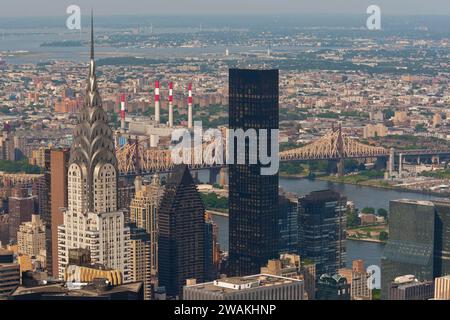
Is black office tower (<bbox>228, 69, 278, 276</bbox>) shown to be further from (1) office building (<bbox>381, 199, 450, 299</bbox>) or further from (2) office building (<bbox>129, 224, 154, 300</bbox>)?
(1) office building (<bbox>381, 199, 450, 299</bbox>)

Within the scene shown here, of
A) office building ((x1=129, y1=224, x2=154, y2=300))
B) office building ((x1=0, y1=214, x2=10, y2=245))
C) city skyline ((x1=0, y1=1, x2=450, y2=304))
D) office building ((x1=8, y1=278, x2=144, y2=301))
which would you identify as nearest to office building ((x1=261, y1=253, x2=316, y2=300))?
city skyline ((x1=0, y1=1, x2=450, y2=304))

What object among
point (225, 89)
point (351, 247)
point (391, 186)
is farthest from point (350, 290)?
point (225, 89)

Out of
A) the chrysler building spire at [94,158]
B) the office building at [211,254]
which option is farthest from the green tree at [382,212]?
the chrysler building spire at [94,158]

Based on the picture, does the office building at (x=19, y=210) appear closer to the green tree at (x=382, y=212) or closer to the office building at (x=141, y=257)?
the office building at (x=141, y=257)

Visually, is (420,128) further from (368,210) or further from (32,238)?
(32,238)

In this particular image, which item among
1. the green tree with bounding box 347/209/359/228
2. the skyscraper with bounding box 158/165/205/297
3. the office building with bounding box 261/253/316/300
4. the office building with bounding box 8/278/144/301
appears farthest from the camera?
the green tree with bounding box 347/209/359/228

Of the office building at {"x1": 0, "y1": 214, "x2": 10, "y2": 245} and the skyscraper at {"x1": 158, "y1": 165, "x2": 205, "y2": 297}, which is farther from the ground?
the skyscraper at {"x1": 158, "y1": 165, "x2": 205, "y2": 297}

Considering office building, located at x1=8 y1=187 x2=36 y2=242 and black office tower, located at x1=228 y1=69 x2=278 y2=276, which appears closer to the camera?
black office tower, located at x1=228 y1=69 x2=278 y2=276
